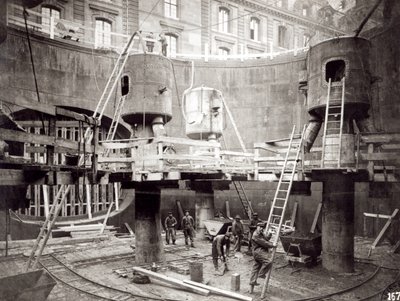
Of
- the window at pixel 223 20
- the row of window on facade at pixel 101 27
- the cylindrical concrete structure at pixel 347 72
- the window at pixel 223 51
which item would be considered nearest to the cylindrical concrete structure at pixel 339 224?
the cylindrical concrete structure at pixel 347 72

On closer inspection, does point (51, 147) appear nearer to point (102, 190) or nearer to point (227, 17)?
point (102, 190)

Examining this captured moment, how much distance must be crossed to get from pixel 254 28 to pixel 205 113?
890 inches

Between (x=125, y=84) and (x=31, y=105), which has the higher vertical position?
(x=125, y=84)

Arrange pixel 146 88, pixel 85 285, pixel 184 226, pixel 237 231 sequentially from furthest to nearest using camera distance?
pixel 184 226 → pixel 237 231 → pixel 146 88 → pixel 85 285

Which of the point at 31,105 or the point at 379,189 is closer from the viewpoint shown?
the point at 31,105

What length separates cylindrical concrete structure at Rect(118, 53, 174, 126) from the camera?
13336 mm

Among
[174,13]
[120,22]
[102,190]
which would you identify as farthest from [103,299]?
[174,13]

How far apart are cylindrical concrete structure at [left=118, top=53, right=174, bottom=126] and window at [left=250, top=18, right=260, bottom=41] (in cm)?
2565

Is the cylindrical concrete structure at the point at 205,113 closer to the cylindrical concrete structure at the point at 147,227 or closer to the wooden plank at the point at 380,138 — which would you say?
the cylindrical concrete structure at the point at 147,227

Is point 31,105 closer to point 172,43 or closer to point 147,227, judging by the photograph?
point 147,227

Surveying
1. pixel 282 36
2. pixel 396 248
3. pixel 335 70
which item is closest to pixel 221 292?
pixel 335 70

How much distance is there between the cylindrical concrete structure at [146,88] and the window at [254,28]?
25645 millimetres

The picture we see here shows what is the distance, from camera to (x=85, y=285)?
10.5 metres

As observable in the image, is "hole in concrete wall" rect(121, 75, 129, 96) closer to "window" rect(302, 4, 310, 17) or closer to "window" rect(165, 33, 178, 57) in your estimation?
"window" rect(165, 33, 178, 57)
